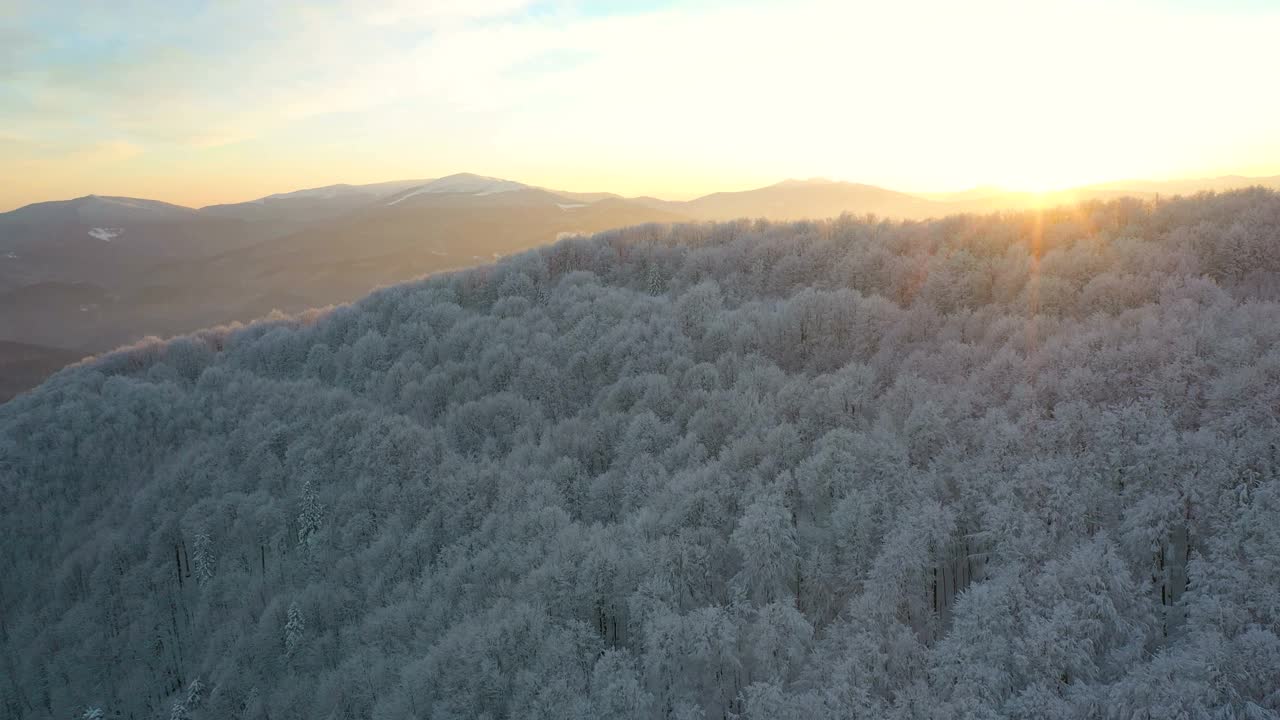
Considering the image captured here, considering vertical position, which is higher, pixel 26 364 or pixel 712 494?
pixel 712 494

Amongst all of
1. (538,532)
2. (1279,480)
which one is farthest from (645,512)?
(1279,480)

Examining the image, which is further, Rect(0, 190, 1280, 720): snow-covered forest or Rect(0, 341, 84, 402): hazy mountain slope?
Rect(0, 341, 84, 402): hazy mountain slope

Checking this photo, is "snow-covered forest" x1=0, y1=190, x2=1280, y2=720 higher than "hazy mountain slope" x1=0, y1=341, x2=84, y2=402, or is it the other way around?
"snow-covered forest" x1=0, y1=190, x2=1280, y2=720

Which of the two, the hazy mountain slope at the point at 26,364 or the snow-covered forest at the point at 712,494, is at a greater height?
the snow-covered forest at the point at 712,494

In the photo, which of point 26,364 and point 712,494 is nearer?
point 712,494
